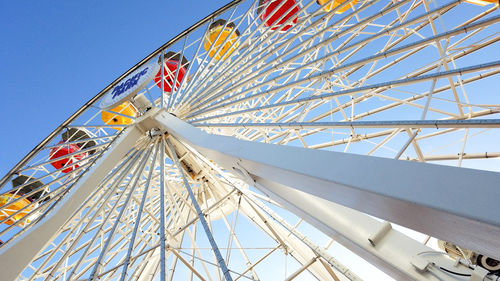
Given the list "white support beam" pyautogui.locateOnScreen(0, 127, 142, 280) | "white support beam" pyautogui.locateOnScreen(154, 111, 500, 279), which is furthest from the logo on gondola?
"white support beam" pyautogui.locateOnScreen(154, 111, 500, 279)

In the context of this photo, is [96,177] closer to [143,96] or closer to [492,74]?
[143,96]

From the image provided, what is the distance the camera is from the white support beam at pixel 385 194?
1.45 m

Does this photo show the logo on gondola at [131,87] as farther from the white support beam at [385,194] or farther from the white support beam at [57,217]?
the white support beam at [385,194]

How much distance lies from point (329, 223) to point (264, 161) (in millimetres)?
1247

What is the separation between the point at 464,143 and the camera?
5.53m

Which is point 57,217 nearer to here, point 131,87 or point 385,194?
point 131,87

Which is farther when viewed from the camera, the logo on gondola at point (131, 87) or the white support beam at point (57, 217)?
the logo on gondola at point (131, 87)

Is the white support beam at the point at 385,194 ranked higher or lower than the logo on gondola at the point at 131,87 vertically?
lower

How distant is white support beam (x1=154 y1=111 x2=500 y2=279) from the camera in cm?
145

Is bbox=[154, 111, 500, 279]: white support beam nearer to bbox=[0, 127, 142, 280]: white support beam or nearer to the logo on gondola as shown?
bbox=[0, 127, 142, 280]: white support beam

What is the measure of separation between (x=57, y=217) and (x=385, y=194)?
6.01 metres

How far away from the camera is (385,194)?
5.70 ft

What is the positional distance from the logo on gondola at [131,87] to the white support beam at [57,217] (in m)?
0.99

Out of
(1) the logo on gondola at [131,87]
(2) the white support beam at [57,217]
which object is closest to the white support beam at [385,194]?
(2) the white support beam at [57,217]
